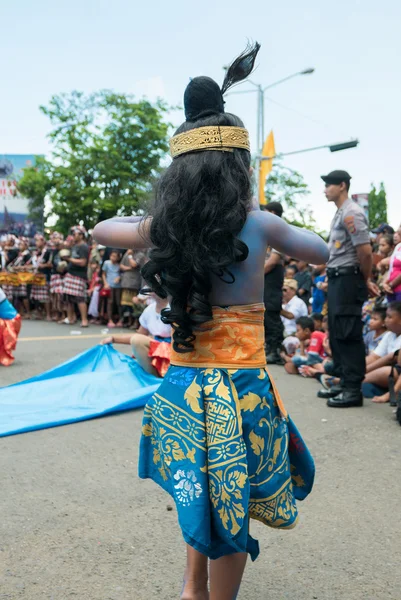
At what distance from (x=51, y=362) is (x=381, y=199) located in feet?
198

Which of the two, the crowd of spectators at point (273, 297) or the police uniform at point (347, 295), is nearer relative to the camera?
the police uniform at point (347, 295)

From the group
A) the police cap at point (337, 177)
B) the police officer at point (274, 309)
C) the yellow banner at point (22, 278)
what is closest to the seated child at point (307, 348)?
the police officer at point (274, 309)

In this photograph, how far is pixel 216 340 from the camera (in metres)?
2.11

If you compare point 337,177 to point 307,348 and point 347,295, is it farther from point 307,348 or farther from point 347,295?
point 307,348

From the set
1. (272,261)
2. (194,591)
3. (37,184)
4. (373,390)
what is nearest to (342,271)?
(373,390)

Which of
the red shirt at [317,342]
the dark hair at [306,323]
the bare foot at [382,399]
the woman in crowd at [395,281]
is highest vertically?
the woman in crowd at [395,281]

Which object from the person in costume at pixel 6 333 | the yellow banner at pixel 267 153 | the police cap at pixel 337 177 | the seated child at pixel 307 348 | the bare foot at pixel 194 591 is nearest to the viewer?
the bare foot at pixel 194 591

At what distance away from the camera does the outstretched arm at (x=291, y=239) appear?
2123mm

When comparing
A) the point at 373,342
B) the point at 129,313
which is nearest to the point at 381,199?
the point at 129,313

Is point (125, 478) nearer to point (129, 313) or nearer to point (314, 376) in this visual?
point (314, 376)

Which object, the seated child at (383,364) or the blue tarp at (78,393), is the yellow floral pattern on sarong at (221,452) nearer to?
the blue tarp at (78,393)

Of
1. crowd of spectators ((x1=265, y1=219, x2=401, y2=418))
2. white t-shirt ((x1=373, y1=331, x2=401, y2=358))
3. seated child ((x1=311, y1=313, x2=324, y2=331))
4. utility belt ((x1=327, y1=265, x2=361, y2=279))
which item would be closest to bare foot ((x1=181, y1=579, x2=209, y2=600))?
crowd of spectators ((x1=265, y1=219, x2=401, y2=418))

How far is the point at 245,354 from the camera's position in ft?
6.94

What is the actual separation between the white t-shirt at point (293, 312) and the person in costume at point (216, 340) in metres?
7.54
